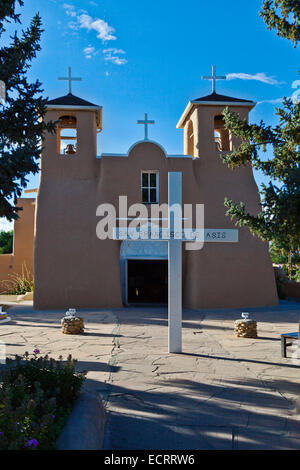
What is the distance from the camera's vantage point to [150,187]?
54.3 ft

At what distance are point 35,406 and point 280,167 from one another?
17.7ft

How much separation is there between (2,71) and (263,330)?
8943 mm

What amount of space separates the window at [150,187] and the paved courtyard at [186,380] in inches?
227

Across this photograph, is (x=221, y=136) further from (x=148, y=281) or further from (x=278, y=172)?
(x=278, y=172)

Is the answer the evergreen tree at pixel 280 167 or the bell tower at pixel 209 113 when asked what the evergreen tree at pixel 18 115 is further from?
the bell tower at pixel 209 113

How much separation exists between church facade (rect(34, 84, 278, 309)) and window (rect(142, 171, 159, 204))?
0.04m

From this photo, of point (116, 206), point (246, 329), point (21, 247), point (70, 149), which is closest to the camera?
point (246, 329)

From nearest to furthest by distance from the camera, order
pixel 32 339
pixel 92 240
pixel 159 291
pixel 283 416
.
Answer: pixel 283 416 < pixel 32 339 < pixel 92 240 < pixel 159 291

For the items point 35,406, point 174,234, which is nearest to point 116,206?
point 174,234

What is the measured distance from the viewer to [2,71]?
5.67 meters

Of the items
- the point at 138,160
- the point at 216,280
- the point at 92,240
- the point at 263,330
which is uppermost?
the point at 138,160

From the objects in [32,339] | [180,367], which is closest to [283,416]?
[180,367]

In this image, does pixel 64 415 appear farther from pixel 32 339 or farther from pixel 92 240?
pixel 92 240

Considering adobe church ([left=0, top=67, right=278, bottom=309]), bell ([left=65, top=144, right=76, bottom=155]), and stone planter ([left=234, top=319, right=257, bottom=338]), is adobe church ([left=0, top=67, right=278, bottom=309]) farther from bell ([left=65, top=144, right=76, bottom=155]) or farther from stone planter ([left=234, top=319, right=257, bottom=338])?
stone planter ([left=234, top=319, right=257, bottom=338])
